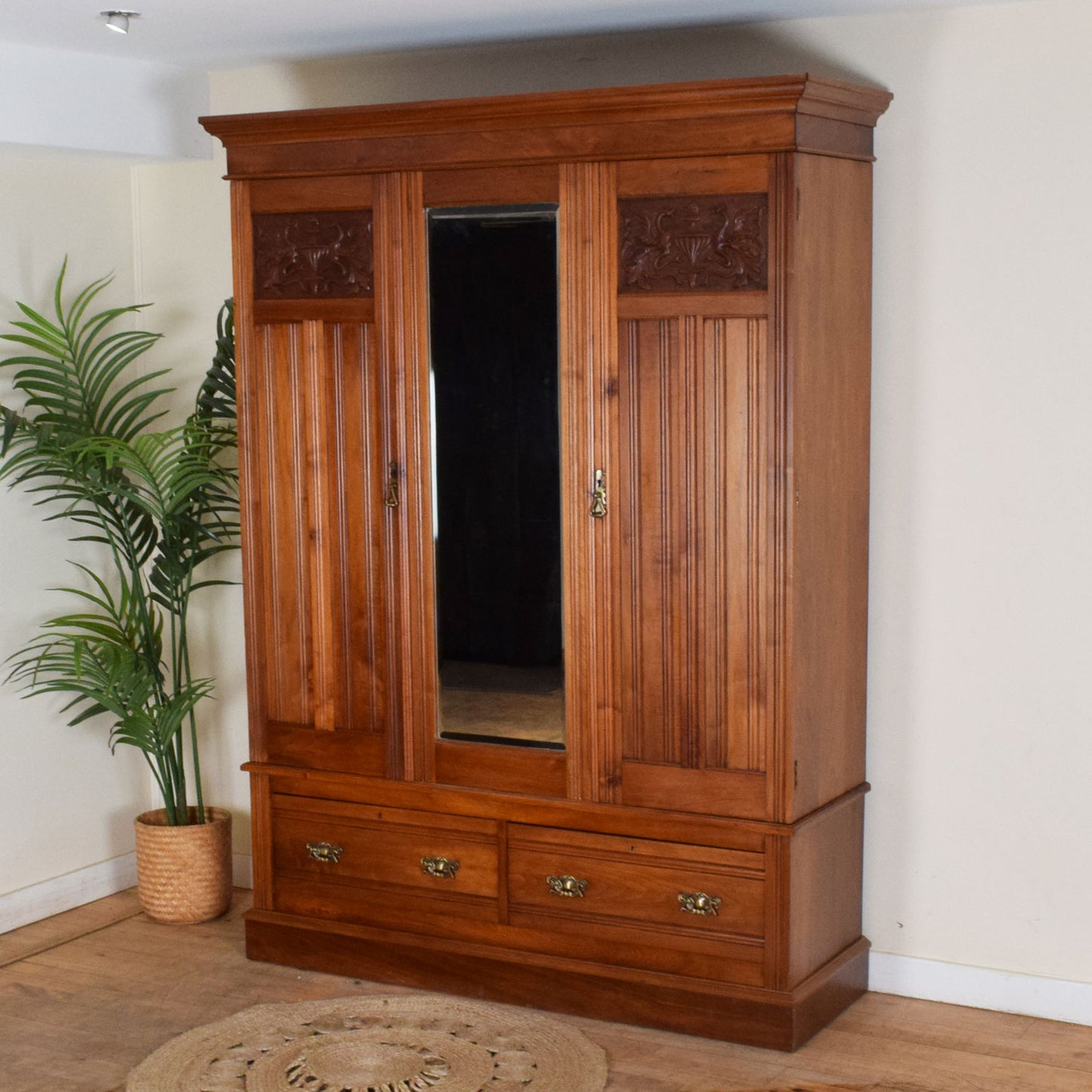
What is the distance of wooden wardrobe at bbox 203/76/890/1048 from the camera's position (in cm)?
316

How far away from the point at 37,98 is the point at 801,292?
206cm

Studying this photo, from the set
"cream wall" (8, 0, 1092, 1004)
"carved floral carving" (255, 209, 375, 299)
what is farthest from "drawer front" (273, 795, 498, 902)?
"carved floral carving" (255, 209, 375, 299)

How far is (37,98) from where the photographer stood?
148 inches

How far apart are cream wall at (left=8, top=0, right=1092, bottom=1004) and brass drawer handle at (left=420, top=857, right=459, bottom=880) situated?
102cm

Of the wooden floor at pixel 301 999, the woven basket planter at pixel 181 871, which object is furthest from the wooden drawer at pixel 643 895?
the woven basket planter at pixel 181 871

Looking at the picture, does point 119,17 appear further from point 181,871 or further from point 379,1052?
point 379,1052

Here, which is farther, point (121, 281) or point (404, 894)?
point (121, 281)

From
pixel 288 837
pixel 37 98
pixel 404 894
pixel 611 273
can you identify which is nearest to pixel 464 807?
pixel 404 894

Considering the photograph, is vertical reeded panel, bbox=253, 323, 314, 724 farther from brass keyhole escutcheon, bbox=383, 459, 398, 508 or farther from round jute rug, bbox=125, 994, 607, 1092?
round jute rug, bbox=125, 994, 607, 1092

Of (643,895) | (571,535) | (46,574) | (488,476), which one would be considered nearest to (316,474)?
(488,476)

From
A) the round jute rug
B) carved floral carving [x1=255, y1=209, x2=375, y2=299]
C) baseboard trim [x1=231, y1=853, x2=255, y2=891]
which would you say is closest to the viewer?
the round jute rug

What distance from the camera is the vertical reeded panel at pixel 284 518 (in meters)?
3.60

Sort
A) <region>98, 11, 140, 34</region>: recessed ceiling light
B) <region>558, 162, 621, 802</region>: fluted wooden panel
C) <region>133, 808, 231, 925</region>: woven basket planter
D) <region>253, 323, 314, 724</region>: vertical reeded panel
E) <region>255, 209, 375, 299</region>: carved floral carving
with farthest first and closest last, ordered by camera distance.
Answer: <region>133, 808, 231, 925</region>: woven basket planter < <region>253, 323, 314, 724</region>: vertical reeded panel < <region>255, 209, 375, 299</region>: carved floral carving < <region>98, 11, 140, 34</region>: recessed ceiling light < <region>558, 162, 621, 802</region>: fluted wooden panel

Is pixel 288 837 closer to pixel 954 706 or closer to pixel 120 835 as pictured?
pixel 120 835
